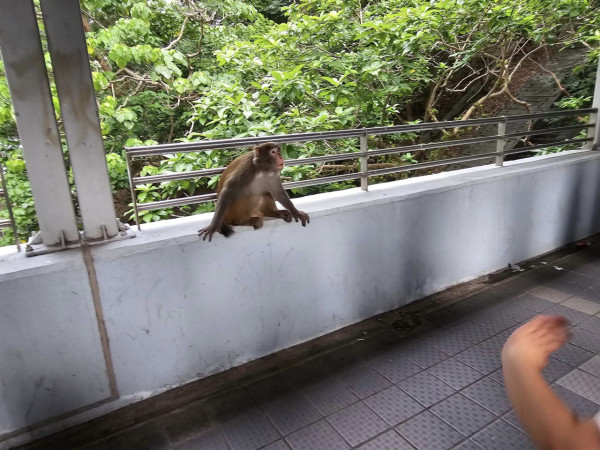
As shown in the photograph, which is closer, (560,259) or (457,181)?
(457,181)

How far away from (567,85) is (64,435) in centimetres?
1091

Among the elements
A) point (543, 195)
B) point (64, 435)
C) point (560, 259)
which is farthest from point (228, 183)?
point (560, 259)

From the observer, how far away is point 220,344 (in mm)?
2750

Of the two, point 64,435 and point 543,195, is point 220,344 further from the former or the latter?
point 543,195

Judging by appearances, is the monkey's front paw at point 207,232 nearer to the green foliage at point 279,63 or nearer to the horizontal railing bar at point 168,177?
the horizontal railing bar at point 168,177

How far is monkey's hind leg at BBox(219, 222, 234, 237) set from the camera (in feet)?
8.50

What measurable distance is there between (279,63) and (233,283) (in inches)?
152

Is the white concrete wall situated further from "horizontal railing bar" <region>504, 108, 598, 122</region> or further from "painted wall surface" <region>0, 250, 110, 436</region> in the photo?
"horizontal railing bar" <region>504, 108, 598, 122</region>

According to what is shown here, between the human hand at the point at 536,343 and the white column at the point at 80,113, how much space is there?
2.27 meters

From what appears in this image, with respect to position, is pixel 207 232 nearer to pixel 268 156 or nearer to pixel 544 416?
pixel 268 156

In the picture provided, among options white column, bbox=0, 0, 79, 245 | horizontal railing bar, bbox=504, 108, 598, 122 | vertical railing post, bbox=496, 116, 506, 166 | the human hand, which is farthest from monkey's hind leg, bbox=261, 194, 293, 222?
horizontal railing bar, bbox=504, 108, 598, 122

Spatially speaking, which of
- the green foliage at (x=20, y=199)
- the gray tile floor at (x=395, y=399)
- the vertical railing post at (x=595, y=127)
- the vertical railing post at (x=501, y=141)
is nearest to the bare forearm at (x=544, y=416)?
the gray tile floor at (x=395, y=399)

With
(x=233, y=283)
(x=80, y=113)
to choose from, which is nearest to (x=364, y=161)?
(x=233, y=283)

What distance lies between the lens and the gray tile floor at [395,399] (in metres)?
2.21
